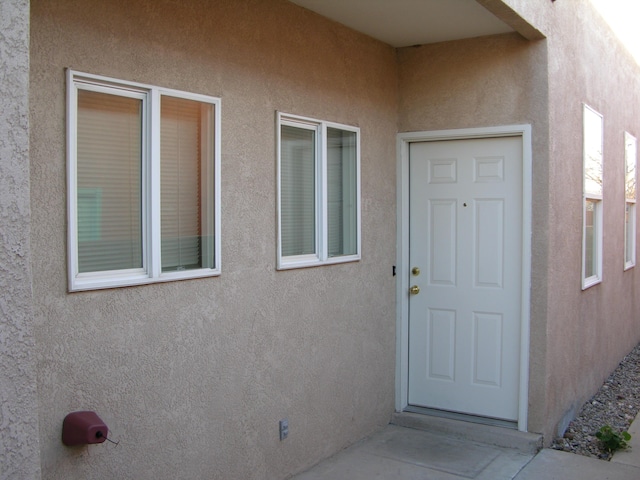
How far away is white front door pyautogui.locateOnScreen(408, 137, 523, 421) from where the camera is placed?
580 centimetres

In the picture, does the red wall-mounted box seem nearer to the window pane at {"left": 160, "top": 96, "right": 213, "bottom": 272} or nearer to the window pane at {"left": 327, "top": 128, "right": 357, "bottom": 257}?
the window pane at {"left": 160, "top": 96, "right": 213, "bottom": 272}

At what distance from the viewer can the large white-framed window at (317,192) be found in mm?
4859

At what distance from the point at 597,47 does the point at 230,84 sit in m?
4.55

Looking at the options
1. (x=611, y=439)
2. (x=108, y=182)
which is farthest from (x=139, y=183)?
(x=611, y=439)

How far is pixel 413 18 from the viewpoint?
524 cm

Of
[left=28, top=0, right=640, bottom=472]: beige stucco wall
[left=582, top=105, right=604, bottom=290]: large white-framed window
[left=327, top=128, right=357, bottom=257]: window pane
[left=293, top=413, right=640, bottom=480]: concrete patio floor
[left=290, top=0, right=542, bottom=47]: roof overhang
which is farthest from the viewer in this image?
[left=582, top=105, right=604, bottom=290]: large white-framed window

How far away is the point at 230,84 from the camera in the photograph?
427 centimetres

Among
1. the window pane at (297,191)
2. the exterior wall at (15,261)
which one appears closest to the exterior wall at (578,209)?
the window pane at (297,191)

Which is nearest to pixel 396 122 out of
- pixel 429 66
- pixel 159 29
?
pixel 429 66

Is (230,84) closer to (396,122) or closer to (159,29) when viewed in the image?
(159,29)

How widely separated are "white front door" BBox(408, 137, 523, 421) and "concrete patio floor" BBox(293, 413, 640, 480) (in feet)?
0.80

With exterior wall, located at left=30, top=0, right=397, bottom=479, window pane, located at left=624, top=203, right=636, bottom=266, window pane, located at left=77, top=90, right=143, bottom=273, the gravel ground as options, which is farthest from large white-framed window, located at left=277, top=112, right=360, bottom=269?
window pane, located at left=624, top=203, right=636, bottom=266

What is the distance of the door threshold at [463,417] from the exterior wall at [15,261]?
174 inches

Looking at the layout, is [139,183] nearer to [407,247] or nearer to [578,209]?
[407,247]
